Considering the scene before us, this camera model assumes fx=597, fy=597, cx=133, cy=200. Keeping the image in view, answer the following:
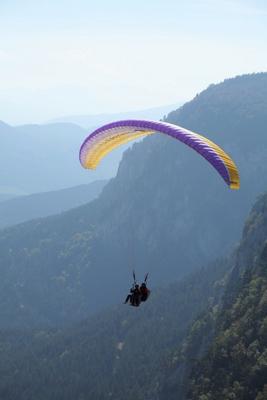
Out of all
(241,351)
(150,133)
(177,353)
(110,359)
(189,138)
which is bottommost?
(241,351)

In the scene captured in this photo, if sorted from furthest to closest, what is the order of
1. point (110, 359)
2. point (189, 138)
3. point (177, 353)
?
point (110, 359)
point (177, 353)
point (189, 138)

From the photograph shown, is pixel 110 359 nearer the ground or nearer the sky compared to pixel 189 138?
nearer the sky

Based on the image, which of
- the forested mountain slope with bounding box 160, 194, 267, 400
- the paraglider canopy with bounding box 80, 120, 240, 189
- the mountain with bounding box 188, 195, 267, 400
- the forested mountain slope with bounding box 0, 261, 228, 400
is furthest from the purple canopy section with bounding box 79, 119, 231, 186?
the forested mountain slope with bounding box 0, 261, 228, 400

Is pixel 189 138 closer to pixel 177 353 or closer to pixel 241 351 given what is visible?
pixel 241 351

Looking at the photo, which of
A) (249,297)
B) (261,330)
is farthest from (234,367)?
(249,297)

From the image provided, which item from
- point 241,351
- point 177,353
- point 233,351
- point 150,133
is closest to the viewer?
point 150,133

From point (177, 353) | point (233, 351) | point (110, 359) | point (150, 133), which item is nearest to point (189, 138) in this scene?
point (150, 133)

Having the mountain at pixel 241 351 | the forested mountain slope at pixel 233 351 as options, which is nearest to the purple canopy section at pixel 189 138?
the forested mountain slope at pixel 233 351

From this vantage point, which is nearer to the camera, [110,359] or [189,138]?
[189,138]

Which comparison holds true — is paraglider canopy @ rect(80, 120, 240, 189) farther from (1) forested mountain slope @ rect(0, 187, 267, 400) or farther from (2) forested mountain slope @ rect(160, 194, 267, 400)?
(1) forested mountain slope @ rect(0, 187, 267, 400)

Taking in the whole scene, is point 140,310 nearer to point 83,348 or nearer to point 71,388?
point 83,348
